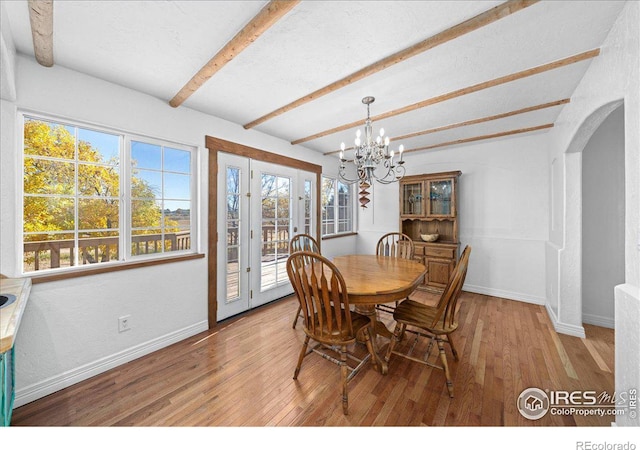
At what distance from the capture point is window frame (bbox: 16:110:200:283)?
1730mm

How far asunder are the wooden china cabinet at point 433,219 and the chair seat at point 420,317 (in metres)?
1.93

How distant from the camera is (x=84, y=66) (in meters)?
1.86

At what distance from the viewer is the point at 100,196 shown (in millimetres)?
2076

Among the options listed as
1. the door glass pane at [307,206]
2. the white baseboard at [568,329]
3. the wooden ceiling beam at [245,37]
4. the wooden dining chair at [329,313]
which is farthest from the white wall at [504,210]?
the wooden ceiling beam at [245,37]

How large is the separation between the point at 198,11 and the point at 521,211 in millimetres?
4380

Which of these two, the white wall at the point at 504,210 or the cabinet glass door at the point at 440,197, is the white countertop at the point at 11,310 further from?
the white wall at the point at 504,210

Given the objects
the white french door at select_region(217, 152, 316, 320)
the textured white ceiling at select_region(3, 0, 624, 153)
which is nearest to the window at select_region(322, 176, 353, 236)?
the white french door at select_region(217, 152, 316, 320)

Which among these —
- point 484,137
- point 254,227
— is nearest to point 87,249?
point 254,227

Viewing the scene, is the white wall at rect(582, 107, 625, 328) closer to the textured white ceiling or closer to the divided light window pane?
A: the textured white ceiling

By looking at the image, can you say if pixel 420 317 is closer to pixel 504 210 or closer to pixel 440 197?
pixel 440 197

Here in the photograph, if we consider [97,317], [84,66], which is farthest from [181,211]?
[84,66]

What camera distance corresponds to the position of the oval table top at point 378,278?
5.56 ft

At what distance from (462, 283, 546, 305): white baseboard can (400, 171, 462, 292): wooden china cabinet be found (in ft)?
1.95

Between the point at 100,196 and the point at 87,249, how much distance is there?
1.47 feet
